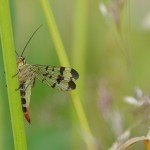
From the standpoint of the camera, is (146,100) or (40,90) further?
(40,90)

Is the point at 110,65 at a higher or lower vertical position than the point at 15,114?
higher

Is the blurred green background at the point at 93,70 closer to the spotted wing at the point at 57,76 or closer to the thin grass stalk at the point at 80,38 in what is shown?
the thin grass stalk at the point at 80,38

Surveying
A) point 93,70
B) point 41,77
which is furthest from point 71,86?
point 93,70

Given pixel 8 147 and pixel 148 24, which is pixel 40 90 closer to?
pixel 148 24

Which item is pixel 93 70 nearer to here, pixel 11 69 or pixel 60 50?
pixel 60 50

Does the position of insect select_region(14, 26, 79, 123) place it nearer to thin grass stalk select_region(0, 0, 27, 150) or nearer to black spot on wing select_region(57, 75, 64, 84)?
black spot on wing select_region(57, 75, 64, 84)

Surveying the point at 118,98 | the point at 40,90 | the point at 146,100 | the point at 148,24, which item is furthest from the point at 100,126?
the point at 146,100
